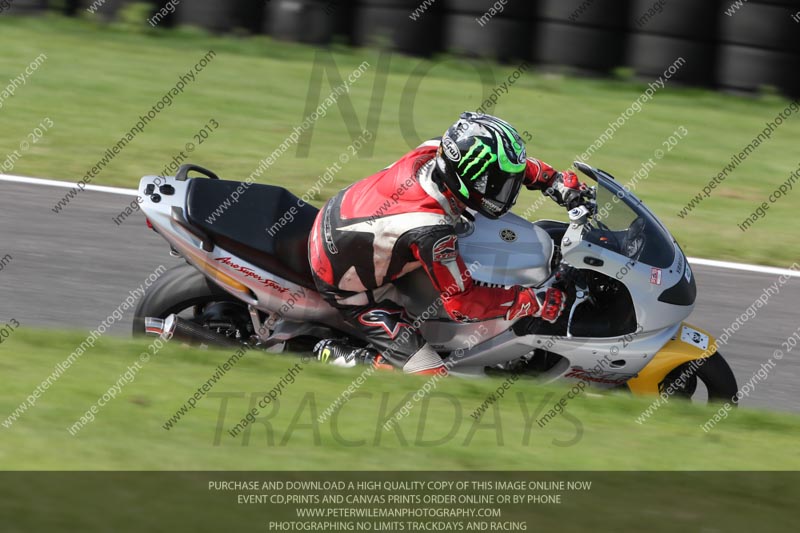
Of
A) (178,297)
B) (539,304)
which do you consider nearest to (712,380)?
(539,304)

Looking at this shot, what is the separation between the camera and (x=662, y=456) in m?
4.59

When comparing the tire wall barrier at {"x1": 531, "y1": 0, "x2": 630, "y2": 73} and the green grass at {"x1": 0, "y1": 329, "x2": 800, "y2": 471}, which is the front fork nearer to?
the green grass at {"x1": 0, "y1": 329, "x2": 800, "y2": 471}

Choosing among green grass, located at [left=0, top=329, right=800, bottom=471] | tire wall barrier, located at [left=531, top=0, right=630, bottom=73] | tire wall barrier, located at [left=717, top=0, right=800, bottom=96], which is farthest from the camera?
tire wall barrier, located at [left=531, top=0, right=630, bottom=73]

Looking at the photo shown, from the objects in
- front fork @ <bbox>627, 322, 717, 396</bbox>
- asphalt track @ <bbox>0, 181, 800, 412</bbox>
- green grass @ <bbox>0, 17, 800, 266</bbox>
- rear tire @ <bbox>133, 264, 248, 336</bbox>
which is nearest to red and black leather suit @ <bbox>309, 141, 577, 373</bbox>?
rear tire @ <bbox>133, 264, 248, 336</bbox>

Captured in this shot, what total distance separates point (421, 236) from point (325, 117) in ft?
19.7

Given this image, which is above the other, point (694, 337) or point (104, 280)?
point (694, 337)

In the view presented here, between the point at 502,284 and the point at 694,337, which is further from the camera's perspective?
the point at 694,337

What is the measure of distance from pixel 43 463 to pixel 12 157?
5.75 metres

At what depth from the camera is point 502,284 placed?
539cm

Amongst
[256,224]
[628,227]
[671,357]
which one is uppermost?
[628,227]

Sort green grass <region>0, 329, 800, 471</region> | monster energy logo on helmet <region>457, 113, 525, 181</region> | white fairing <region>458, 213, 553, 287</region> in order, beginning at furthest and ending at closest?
white fairing <region>458, 213, 553, 287</region>, monster energy logo on helmet <region>457, 113, 525, 181</region>, green grass <region>0, 329, 800, 471</region>

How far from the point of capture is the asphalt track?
678 centimetres

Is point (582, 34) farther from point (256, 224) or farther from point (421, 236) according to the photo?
point (421, 236)
